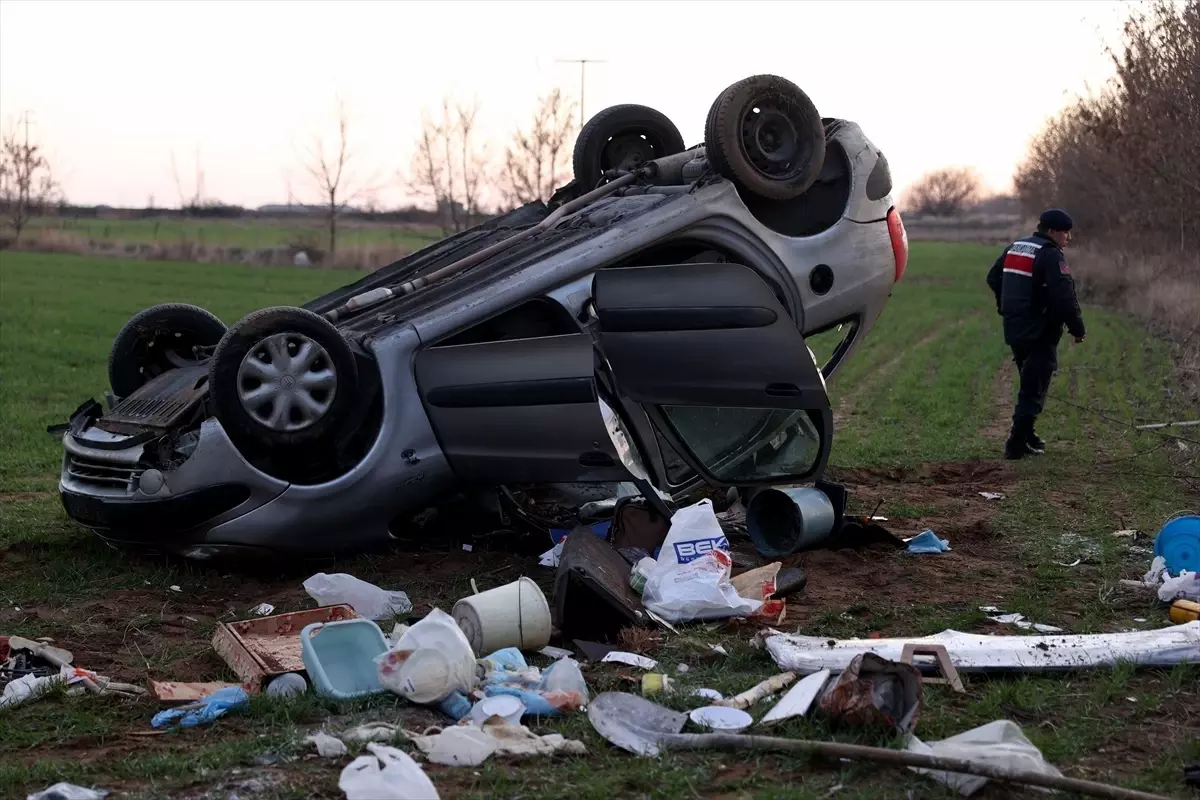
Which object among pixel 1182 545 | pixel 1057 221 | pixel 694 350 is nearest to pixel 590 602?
pixel 694 350

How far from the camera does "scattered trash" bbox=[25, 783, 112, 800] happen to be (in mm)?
3258

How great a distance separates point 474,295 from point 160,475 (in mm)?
1582

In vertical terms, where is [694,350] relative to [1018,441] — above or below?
above

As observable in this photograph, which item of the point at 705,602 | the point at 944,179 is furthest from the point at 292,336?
the point at 944,179

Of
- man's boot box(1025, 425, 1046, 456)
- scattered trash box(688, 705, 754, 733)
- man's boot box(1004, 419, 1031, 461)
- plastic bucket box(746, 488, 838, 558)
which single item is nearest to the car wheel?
plastic bucket box(746, 488, 838, 558)

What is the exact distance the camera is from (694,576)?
5.01m

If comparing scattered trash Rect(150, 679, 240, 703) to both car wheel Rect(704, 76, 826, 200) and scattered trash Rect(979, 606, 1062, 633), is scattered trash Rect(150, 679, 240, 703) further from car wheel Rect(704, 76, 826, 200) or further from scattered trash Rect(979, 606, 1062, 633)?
car wheel Rect(704, 76, 826, 200)

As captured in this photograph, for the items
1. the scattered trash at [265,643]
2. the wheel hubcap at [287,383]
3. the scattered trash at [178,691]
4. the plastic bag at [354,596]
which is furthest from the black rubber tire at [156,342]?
the scattered trash at [178,691]

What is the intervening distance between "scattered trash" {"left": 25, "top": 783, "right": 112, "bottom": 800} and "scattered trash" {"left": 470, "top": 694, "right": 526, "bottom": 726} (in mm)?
1051

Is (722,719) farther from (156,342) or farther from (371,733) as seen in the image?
(156,342)

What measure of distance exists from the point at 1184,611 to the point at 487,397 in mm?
2930

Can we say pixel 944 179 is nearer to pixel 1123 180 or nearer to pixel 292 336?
pixel 1123 180

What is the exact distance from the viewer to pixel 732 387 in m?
5.77

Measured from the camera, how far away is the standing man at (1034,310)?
9.31m
